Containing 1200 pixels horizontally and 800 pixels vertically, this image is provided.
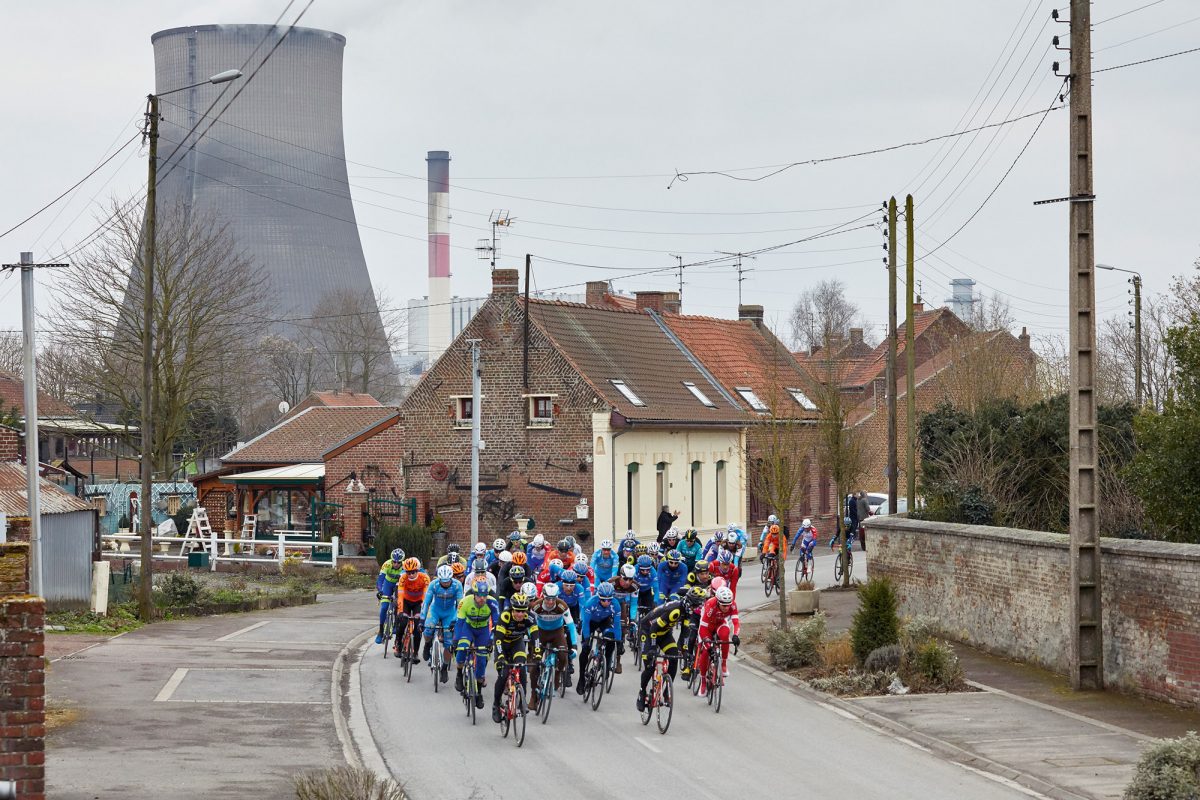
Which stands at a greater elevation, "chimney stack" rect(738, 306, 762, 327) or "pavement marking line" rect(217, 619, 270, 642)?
"chimney stack" rect(738, 306, 762, 327)

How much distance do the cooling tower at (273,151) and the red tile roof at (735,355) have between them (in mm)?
53440

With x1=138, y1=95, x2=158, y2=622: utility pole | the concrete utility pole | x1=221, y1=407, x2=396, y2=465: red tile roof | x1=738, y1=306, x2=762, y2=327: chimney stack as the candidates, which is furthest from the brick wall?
x1=738, y1=306, x2=762, y2=327: chimney stack

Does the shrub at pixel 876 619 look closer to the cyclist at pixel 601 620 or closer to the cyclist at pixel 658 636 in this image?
the cyclist at pixel 658 636

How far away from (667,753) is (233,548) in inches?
1184

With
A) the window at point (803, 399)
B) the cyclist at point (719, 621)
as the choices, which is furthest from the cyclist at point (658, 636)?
the window at point (803, 399)

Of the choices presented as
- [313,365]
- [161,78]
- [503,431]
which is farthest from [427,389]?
[161,78]

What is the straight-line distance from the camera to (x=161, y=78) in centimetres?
10612

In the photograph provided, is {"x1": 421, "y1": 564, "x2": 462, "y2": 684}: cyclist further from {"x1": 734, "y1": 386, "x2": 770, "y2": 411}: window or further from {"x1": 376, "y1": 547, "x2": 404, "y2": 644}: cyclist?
{"x1": 734, "y1": 386, "x2": 770, "y2": 411}: window

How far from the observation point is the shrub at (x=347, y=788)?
464 inches

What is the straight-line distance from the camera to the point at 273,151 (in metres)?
104

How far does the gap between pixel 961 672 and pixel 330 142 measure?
299 ft

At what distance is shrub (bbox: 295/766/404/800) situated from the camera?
1180 centimetres

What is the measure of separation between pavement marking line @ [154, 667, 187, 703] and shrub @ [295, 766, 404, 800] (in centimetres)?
688

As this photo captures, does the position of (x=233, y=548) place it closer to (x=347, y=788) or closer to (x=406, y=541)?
(x=406, y=541)
